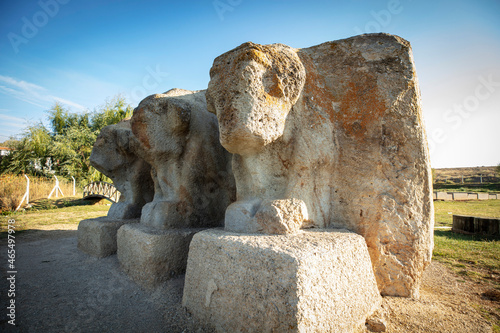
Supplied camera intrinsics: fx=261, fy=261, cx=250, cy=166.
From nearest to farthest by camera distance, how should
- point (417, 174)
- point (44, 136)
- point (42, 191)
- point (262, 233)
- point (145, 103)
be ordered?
point (262, 233) < point (417, 174) < point (145, 103) < point (42, 191) < point (44, 136)

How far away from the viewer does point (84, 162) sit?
56.3ft

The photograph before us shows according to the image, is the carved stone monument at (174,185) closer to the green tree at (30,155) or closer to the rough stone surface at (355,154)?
the rough stone surface at (355,154)

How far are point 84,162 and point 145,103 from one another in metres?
17.8

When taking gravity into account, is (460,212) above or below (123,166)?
below

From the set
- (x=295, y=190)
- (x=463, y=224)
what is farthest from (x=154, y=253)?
(x=463, y=224)

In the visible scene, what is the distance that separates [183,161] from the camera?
2.53m

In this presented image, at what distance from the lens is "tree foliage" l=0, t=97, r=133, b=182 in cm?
1526

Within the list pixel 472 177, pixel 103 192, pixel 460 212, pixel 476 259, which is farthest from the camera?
pixel 472 177

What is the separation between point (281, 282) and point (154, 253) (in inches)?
49.9

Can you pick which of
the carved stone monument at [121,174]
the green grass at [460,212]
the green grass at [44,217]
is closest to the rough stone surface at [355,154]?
the carved stone monument at [121,174]

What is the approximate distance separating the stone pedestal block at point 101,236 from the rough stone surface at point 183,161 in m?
0.66

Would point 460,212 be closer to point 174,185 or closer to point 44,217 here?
point 174,185

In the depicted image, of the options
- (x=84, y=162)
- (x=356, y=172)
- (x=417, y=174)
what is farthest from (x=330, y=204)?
(x=84, y=162)

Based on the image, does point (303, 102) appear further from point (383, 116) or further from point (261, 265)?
point (261, 265)
